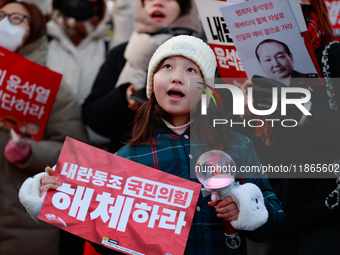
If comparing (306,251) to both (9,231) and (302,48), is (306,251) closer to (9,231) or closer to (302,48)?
(302,48)

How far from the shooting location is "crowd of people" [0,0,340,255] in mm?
1612

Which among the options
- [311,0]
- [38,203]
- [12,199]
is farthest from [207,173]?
[12,199]

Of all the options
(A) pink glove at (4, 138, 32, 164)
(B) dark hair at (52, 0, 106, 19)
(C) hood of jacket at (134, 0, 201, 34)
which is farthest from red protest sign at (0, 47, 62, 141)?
(B) dark hair at (52, 0, 106, 19)

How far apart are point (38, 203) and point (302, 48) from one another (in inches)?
53.9

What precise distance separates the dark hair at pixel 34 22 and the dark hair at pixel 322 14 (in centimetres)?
178

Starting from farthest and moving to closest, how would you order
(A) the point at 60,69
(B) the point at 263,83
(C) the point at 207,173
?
(A) the point at 60,69 < (B) the point at 263,83 < (C) the point at 207,173

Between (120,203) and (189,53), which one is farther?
(189,53)

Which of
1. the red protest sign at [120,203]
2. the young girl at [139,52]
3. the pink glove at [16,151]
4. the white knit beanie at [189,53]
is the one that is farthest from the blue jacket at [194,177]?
the pink glove at [16,151]

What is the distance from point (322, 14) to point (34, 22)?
189 centimetres

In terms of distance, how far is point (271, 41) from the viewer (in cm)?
183

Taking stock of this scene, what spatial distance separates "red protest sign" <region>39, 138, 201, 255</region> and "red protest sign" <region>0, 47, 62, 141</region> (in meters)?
0.96

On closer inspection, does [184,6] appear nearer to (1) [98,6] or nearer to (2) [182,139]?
(1) [98,6]

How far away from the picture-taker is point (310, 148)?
1989 millimetres

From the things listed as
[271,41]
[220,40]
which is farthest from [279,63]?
[220,40]
